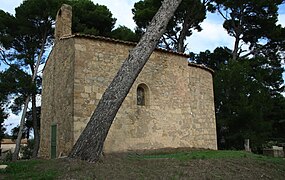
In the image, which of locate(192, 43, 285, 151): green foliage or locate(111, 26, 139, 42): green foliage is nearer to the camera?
locate(192, 43, 285, 151): green foliage

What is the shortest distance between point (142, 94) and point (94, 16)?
33.9 ft

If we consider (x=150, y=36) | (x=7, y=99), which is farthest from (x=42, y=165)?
(x=7, y=99)

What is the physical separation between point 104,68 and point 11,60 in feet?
35.1

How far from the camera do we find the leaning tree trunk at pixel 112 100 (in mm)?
6531

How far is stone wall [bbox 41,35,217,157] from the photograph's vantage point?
929cm

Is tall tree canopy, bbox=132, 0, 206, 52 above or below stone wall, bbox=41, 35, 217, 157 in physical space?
above

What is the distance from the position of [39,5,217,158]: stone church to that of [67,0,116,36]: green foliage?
282 inches

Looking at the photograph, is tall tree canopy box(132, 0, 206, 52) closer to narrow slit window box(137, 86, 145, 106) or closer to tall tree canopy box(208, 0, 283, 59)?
tall tree canopy box(208, 0, 283, 59)

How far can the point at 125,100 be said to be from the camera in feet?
32.5

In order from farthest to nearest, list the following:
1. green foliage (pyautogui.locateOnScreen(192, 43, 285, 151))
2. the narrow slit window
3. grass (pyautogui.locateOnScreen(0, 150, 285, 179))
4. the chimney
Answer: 1. green foliage (pyautogui.locateOnScreen(192, 43, 285, 151))
2. the chimney
3. the narrow slit window
4. grass (pyautogui.locateOnScreen(0, 150, 285, 179))

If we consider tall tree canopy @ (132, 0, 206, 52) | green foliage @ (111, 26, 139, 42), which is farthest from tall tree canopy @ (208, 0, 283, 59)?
green foliage @ (111, 26, 139, 42)

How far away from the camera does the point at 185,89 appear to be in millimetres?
11695

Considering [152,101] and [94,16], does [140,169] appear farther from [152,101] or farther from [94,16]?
[94,16]

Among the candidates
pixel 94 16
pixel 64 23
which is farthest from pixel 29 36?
pixel 64 23
